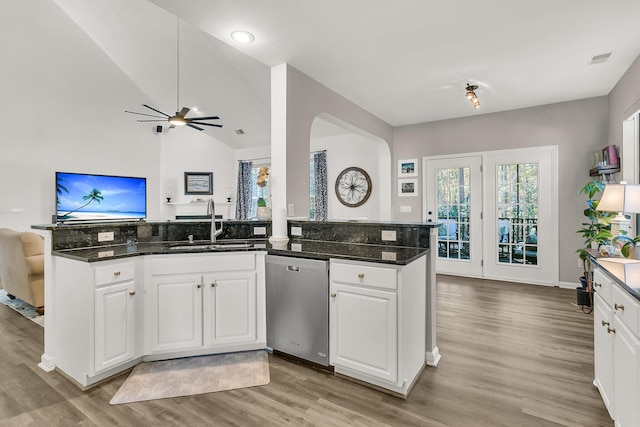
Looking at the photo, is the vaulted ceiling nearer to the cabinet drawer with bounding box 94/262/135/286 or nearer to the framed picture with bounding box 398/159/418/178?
the framed picture with bounding box 398/159/418/178

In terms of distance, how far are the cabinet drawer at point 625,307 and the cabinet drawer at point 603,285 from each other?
0.07 m

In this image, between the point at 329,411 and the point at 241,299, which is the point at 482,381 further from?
the point at 241,299

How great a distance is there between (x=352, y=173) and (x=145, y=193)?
4.63 meters

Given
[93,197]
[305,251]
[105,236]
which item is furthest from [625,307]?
[93,197]

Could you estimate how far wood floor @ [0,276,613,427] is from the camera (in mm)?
1772

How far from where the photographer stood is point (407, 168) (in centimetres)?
565

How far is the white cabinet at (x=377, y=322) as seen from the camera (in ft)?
6.41

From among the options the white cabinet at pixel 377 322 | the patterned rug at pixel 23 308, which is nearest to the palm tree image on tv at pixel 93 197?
the patterned rug at pixel 23 308

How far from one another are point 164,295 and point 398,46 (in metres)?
2.94

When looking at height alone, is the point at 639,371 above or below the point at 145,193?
below

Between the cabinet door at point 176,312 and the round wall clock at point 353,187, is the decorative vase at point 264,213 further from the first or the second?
the round wall clock at point 353,187

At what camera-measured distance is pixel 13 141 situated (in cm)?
523

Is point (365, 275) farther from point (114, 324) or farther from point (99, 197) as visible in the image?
point (99, 197)

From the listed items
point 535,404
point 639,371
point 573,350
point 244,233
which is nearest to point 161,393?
point 244,233
